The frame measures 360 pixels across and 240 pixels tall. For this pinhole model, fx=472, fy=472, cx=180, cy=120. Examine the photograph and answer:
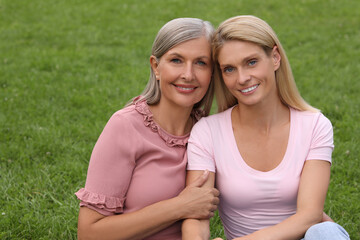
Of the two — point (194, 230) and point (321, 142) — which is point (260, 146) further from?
point (194, 230)

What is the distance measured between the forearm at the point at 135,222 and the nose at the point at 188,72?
28.3 inches

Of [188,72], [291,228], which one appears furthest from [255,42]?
[291,228]

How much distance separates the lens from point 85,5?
10.5 metres

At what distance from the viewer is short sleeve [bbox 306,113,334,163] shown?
2.84 metres

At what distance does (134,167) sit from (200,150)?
1.38 ft

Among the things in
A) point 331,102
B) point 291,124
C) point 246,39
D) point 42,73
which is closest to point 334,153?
point 331,102

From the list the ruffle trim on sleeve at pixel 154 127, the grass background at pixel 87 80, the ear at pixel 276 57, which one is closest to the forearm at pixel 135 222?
the ruffle trim on sleeve at pixel 154 127

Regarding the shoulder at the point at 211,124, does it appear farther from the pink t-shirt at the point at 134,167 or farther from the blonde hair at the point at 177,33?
the blonde hair at the point at 177,33

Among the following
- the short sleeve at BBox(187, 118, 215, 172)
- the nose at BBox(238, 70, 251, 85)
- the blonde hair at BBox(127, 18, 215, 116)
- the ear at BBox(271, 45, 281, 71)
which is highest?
the blonde hair at BBox(127, 18, 215, 116)

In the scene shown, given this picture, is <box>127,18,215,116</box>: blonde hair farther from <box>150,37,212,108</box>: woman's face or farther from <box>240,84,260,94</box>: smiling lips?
<box>240,84,260,94</box>: smiling lips

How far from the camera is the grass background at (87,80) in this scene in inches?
167

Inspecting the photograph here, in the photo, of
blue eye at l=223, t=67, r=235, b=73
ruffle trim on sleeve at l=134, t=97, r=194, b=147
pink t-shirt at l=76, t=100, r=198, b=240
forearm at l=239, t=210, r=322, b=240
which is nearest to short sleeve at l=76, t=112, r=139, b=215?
pink t-shirt at l=76, t=100, r=198, b=240

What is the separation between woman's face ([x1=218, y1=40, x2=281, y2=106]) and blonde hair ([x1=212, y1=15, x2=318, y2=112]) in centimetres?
4

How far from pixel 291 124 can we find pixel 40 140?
10.4 ft
